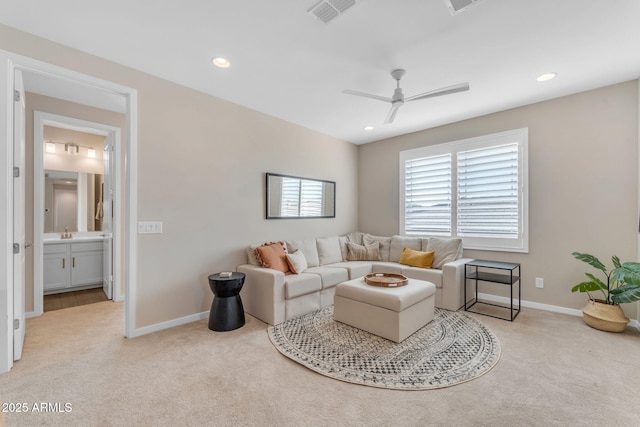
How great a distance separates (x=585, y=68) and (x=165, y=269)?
477cm

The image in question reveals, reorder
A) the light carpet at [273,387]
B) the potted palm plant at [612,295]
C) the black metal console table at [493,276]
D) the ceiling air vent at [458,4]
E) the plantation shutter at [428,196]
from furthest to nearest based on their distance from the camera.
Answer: the plantation shutter at [428,196] < the black metal console table at [493,276] < the potted palm plant at [612,295] < the ceiling air vent at [458,4] < the light carpet at [273,387]

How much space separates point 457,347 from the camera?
2.55 m

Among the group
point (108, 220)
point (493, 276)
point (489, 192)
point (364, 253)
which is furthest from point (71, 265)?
point (489, 192)

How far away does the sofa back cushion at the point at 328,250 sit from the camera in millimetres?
4379

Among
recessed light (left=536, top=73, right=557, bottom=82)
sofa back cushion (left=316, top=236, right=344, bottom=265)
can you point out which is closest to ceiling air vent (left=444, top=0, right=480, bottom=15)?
recessed light (left=536, top=73, right=557, bottom=82)

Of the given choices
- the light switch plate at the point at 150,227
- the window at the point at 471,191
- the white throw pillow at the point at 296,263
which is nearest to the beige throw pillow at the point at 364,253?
the window at the point at 471,191

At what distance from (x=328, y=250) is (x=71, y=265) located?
394 cm

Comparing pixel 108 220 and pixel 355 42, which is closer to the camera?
pixel 355 42

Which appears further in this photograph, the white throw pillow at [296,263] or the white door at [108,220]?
the white door at [108,220]

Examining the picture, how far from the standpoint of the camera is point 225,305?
2947 millimetres

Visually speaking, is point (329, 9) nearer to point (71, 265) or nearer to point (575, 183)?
point (575, 183)

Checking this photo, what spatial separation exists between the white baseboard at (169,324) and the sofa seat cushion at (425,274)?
2.72m

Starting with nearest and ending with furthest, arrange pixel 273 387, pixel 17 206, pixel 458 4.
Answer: pixel 458 4 < pixel 273 387 < pixel 17 206

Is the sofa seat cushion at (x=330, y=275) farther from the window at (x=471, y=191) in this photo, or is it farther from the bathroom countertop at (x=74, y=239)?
the bathroom countertop at (x=74, y=239)
